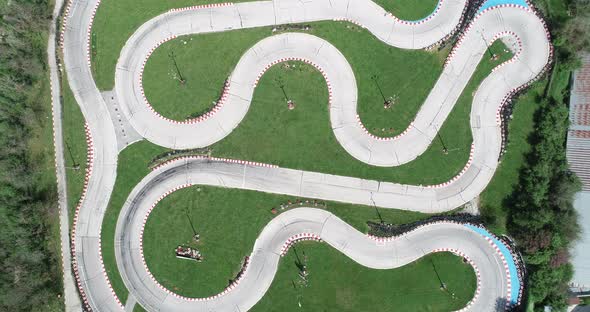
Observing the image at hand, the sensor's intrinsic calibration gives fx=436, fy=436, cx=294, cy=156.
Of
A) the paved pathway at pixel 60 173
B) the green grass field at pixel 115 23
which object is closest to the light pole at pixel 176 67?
the green grass field at pixel 115 23

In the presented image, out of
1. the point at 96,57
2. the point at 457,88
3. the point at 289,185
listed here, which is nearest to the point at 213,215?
the point at 289,185

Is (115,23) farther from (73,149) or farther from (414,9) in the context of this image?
(414,9)

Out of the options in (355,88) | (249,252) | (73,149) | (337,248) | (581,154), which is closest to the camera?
(581,154)

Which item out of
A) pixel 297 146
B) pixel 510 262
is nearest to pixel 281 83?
pixel 297 146

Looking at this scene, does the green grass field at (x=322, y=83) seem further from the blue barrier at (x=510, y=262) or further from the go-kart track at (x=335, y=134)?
the blue barrier at (x=510, y=262)

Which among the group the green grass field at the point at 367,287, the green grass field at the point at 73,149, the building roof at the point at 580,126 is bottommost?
the green grass field at the point at 367,287

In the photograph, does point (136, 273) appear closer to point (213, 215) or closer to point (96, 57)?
point (213, 215)

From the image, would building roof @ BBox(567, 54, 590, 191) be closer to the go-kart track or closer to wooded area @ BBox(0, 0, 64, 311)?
the go-kart track
